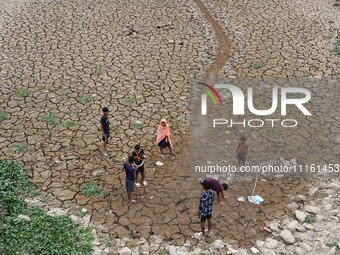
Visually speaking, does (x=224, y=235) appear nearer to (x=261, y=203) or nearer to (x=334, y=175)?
(x=261, y=203)

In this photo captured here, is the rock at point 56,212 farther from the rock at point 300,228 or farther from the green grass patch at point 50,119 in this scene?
the rock at point 300,228

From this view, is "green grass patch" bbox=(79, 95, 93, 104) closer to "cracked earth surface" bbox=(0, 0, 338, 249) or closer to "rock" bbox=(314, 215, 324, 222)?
"cracked earth surface" bbox=(0, 0, 338, 249)

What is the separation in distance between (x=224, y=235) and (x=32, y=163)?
520 cm

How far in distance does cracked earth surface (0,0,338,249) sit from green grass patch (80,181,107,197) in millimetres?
125

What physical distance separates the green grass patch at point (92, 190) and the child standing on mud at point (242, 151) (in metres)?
3.47

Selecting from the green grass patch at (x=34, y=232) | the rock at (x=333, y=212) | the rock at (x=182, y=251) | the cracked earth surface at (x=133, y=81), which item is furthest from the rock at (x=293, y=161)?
the green grass patch at (x=34, y=232)

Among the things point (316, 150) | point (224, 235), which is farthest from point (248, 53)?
point (224, 235)

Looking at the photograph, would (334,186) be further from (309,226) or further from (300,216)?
(309,226)

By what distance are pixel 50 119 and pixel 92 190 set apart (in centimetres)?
334

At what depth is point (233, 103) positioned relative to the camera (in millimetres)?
14422

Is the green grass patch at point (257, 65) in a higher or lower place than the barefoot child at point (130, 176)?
higher

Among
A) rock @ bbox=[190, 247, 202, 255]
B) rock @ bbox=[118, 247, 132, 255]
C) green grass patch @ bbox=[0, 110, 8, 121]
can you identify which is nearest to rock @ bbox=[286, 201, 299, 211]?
rock @ bbox=[190, 247, 202, 255]

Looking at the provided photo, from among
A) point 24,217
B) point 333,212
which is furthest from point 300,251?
point 24,217

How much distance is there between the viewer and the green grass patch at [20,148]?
12.3 meters
